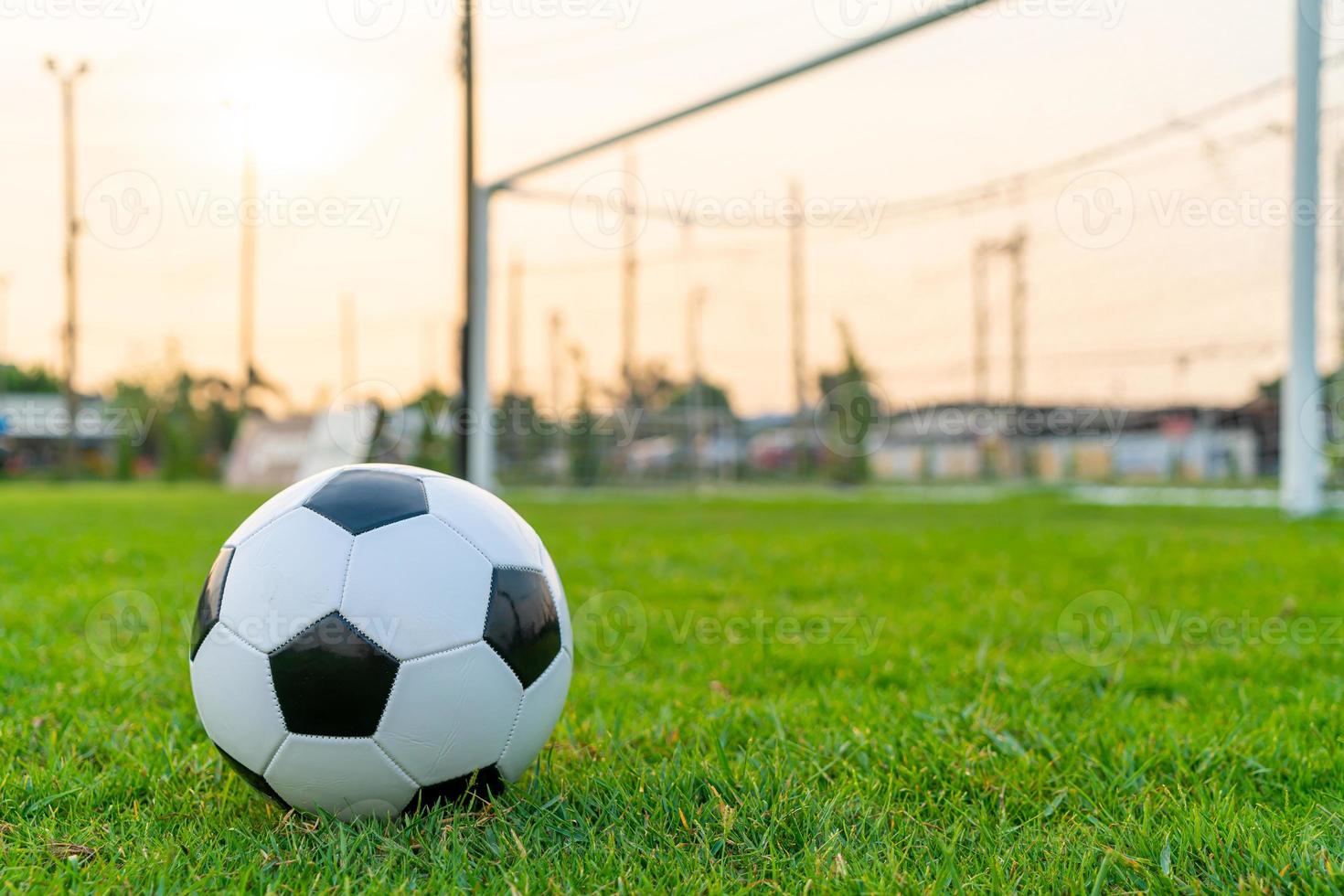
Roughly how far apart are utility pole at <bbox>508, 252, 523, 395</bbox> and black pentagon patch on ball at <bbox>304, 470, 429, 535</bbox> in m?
20.1

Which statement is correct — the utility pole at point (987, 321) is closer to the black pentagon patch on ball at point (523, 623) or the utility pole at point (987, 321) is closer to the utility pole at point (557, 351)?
the utility pole at point (557, 351)

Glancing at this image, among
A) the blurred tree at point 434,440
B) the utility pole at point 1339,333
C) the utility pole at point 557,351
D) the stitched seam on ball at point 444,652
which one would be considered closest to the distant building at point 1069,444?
the utility pole at point 1339,333

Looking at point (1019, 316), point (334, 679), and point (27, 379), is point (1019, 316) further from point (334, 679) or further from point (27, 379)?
point (27, 379)

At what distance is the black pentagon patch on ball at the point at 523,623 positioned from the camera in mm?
2016

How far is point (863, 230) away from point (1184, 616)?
14.8 metres

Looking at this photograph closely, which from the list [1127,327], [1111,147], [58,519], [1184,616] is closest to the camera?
[1184,616]

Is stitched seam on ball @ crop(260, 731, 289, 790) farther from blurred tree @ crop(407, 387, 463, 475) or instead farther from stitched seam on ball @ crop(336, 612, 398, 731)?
blurred tree @ crop(407, 387, 463, 475)

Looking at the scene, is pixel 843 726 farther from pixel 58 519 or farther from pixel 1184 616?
pixel 58 519

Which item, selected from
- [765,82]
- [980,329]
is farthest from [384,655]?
[980,329]

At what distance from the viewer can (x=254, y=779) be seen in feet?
6.58

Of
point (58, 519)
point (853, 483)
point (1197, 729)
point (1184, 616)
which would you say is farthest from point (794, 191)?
point (1197, 729)

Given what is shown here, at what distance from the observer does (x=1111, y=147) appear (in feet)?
47.6

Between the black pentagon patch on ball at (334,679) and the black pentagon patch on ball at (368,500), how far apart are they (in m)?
0.23

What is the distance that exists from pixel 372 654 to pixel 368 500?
36 cm
